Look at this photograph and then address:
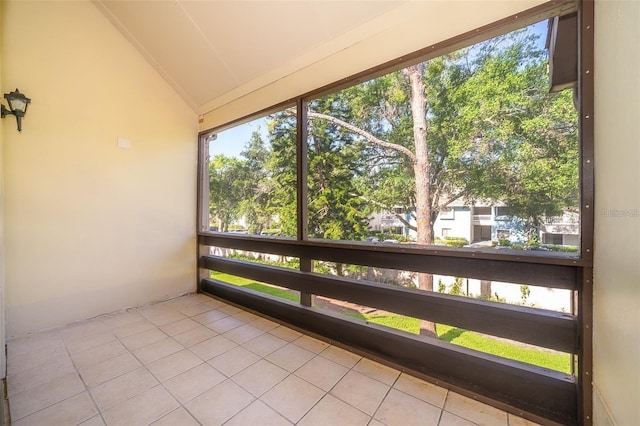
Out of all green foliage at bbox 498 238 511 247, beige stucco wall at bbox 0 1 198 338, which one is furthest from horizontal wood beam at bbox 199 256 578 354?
beige stucco wall at bbox 0 1 198 338

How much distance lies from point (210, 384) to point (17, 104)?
9.57ft

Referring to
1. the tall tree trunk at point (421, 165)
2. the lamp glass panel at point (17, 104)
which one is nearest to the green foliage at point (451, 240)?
the tall tree trunk at point (421, 165)

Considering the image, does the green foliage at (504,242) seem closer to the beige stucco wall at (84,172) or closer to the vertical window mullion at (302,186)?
the vertical window mullion at (302,186)

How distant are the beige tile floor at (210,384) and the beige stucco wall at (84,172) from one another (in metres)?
0.50

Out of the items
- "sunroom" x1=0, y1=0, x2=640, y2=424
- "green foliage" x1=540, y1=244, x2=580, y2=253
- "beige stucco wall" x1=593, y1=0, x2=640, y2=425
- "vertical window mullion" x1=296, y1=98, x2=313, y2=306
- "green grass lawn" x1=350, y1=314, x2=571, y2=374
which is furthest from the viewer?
"vertical window mullion" x1=296, y1=98, x2=313, y2=306

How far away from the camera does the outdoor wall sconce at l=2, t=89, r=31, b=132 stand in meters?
2.11

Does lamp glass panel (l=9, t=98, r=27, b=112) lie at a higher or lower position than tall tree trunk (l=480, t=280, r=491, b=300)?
higher

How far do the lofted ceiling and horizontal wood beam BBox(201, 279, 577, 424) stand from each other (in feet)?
7.97

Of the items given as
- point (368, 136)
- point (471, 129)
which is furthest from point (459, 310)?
point (368, 136)

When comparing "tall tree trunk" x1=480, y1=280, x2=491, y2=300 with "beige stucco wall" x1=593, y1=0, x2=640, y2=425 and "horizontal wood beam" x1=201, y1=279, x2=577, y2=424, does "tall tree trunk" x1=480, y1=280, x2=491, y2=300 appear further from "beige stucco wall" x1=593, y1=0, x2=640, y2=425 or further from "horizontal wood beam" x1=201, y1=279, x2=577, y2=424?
"beige stucco wall" x1=593, y1=0, x2=640, y2=425

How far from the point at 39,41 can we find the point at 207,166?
190 cm

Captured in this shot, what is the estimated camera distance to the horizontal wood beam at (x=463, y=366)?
4.37ft

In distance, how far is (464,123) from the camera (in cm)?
274

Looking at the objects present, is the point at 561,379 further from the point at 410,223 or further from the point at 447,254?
the point at 410,223
